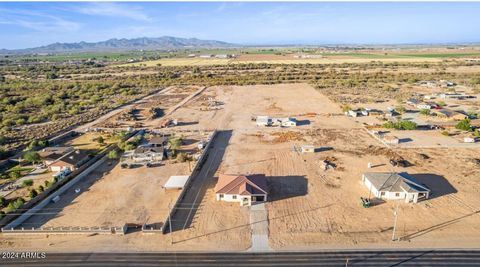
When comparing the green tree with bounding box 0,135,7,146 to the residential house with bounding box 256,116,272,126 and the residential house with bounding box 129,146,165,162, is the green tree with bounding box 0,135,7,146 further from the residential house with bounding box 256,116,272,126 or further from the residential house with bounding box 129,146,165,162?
the residential house with bounding box 256,116,272,126

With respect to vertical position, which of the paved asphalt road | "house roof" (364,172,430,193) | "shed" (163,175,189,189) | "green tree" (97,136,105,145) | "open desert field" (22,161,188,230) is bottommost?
the paved asphalt road

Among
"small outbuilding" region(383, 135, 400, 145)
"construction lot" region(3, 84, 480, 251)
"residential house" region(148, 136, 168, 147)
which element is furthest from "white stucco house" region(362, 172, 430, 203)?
"residential house" region(148, 136, 168, 147)

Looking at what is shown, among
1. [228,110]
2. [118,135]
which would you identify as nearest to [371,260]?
[118,135]

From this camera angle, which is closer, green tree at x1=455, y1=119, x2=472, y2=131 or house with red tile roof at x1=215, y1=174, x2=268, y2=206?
house with red tile roof at x1=215, y1=174, x2=268, y2=206

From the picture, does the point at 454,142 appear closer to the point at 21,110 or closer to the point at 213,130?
the point at 213,130

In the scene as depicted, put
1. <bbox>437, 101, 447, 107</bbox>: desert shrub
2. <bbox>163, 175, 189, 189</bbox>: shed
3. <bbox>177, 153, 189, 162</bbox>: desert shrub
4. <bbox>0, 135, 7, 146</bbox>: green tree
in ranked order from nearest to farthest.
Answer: <bbox>163, 175, 189, 189</bbox>: shed, <bbox>177, 153, 189, 162</bbox>: desert shrub, <bbox>0, 135, 7, 146</bbox>: green tree, <bbox>437, 101, 447, 107</bbox>: desert shrub

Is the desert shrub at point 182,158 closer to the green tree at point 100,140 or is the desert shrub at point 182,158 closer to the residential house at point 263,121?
the green tree at point 100,140

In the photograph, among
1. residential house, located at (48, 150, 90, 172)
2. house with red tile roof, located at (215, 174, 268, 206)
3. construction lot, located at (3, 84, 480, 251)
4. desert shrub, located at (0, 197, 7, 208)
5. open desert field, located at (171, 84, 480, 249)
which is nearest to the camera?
construction lot, located at (3, 84, 480, 251)
